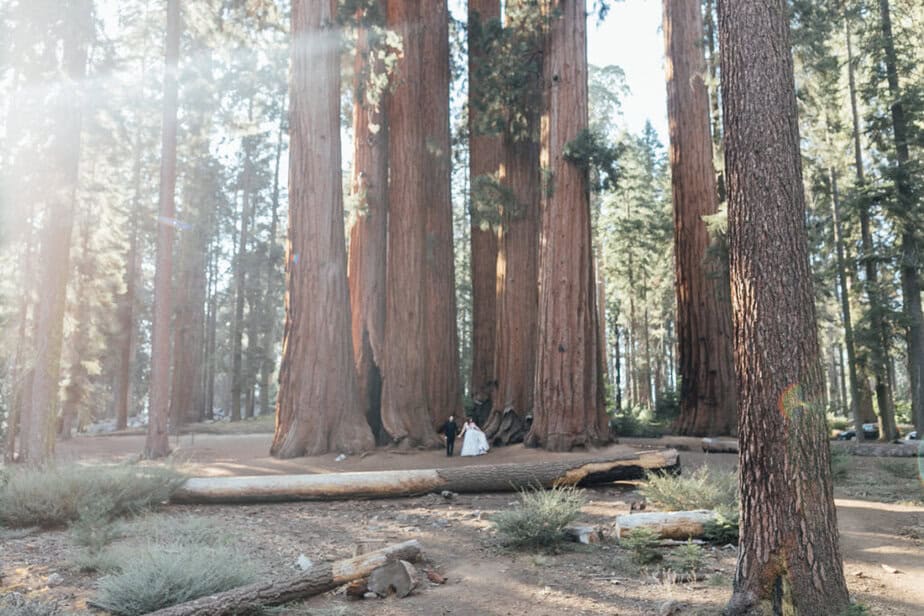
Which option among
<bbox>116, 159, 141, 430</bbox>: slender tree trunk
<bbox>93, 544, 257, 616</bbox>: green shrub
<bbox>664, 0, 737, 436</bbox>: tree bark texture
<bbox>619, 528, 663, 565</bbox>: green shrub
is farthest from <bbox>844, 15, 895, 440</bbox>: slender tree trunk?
<bbox>116, 159, 141, 430</bbox>: slender tree trunk

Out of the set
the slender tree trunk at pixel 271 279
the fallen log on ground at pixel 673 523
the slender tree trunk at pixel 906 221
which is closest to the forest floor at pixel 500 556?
the fallen log on ground at pixel 673 523

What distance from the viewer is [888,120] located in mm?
19797

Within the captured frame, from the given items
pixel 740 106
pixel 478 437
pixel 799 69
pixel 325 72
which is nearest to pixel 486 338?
pixel 478 437

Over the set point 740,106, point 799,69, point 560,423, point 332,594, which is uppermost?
point 799,69

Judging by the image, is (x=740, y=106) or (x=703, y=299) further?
(x=703, y=299)

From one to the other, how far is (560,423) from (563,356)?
1451 mm

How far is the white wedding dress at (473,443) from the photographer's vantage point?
1476 cm

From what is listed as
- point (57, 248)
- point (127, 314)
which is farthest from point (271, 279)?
point (57, 248)

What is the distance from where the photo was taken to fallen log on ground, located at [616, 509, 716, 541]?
23.2ft

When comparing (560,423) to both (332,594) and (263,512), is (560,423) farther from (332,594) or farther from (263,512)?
(332,594)

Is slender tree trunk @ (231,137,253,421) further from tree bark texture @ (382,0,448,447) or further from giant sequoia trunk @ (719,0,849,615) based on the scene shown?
giant sequoia trunk @ (719,0,849,615)

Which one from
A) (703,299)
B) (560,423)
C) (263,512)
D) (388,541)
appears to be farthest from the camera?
(703,299)

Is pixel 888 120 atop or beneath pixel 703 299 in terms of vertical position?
atop

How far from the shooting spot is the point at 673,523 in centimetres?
713
